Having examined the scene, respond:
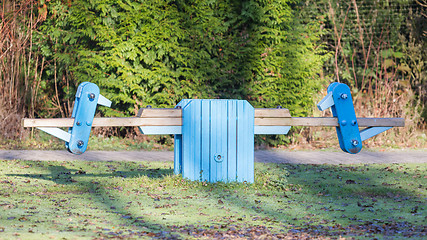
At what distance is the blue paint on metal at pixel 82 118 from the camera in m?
6.20

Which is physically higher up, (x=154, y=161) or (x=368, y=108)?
(x=368, y=108)

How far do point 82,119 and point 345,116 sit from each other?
9.46 ft

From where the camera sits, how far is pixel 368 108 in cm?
1204

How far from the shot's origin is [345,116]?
21.9 ft

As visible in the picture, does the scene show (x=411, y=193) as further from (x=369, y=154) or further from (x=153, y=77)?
(x=153, y=77)

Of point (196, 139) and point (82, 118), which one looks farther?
point (196, 139)

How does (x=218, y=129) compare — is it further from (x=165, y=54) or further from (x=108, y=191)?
(x=165, y=54)

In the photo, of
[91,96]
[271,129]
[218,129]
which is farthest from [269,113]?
[91,96]

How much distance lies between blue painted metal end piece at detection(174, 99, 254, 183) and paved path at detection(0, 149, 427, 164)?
2.77m

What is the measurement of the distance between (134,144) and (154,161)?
6.11 feet

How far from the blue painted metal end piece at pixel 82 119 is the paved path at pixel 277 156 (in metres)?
3.04

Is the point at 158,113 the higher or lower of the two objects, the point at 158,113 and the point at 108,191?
the higher

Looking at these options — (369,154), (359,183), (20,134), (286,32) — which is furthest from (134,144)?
(359,183)

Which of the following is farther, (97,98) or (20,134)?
(20,134)
